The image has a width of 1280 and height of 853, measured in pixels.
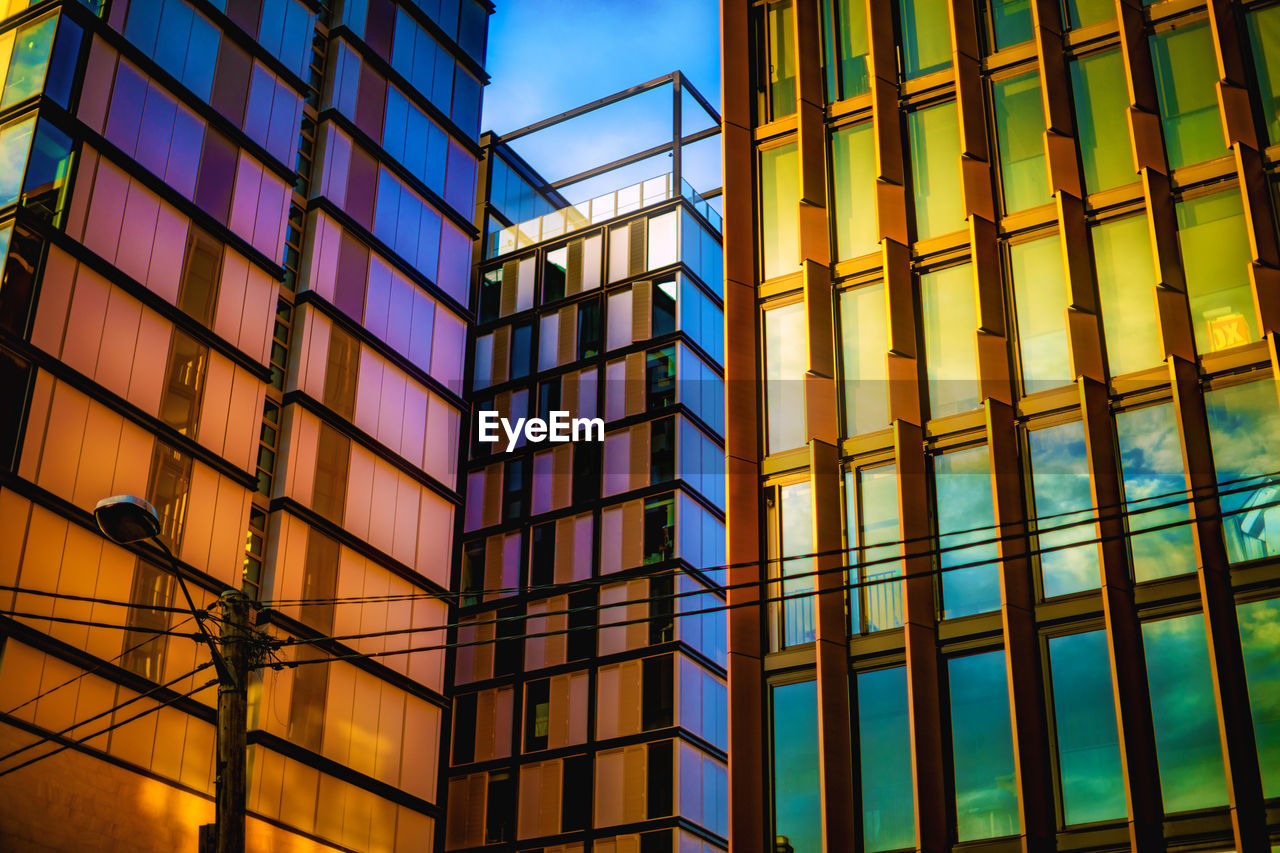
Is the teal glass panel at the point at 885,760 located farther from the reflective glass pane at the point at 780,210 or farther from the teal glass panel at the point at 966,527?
the reflective glass pane at the point at 780,210

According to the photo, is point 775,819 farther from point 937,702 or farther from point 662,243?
point 662,243

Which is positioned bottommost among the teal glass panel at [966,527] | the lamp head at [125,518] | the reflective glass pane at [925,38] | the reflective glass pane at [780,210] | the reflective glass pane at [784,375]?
the lamp head at [125,518]

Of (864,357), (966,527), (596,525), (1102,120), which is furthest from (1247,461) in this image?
(596,525)

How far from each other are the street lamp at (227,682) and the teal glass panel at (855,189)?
15.9 meters

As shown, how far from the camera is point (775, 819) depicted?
81.6 feet

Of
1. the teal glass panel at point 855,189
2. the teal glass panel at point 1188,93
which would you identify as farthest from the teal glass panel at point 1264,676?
the teal glass panel at point 855,189

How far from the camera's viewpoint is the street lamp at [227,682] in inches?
605

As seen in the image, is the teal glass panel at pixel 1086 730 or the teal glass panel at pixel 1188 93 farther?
the teal glass panel at pixel 1188 93

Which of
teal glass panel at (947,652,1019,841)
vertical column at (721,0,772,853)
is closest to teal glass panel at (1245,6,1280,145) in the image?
vertical column at (721,0,772,853)

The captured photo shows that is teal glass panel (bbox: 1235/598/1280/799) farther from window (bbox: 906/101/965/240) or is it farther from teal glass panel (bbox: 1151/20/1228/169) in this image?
window (bbox: 906/101/965/240)

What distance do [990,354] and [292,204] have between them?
28.2 metres

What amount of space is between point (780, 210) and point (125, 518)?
17838 mm

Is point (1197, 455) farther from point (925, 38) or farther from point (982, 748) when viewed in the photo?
point (925, 38)

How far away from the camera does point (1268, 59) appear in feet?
87.1
